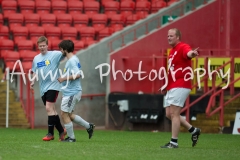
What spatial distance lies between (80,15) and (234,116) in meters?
7.38

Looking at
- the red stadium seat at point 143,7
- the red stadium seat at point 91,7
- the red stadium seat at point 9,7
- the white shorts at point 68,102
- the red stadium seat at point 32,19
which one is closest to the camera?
the white shorts at point 68,102

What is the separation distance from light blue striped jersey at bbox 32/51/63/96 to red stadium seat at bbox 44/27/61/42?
31.4ft

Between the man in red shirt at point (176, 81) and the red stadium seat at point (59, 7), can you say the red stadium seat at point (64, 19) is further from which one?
the man in red shirt at point (176, 81)

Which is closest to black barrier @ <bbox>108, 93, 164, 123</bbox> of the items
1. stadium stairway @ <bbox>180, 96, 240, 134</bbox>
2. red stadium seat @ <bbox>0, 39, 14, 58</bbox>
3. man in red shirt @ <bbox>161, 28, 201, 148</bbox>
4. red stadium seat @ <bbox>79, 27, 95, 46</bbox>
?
stadium stairway @ <bbox>180, 96, 240, 134</bbox>

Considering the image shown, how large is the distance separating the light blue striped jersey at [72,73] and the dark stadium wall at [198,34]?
346 inches

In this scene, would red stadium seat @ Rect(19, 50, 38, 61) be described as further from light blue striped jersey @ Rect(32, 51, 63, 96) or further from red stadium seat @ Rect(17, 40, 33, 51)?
light blue striped jersey @ Rect(32, 51, 63, 96)

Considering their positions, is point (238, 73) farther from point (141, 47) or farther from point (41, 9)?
point (41, 9)

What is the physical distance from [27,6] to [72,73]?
12.3 meters

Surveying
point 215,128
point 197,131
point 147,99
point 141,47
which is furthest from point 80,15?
point 197,131

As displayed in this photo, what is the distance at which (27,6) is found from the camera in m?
23.9

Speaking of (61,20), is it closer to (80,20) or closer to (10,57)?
(80,20)

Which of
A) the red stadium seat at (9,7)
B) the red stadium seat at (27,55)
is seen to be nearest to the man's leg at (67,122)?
the red stadium seat at (27,55)

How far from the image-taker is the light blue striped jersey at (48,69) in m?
12.7

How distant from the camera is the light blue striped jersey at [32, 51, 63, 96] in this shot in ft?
41.8
